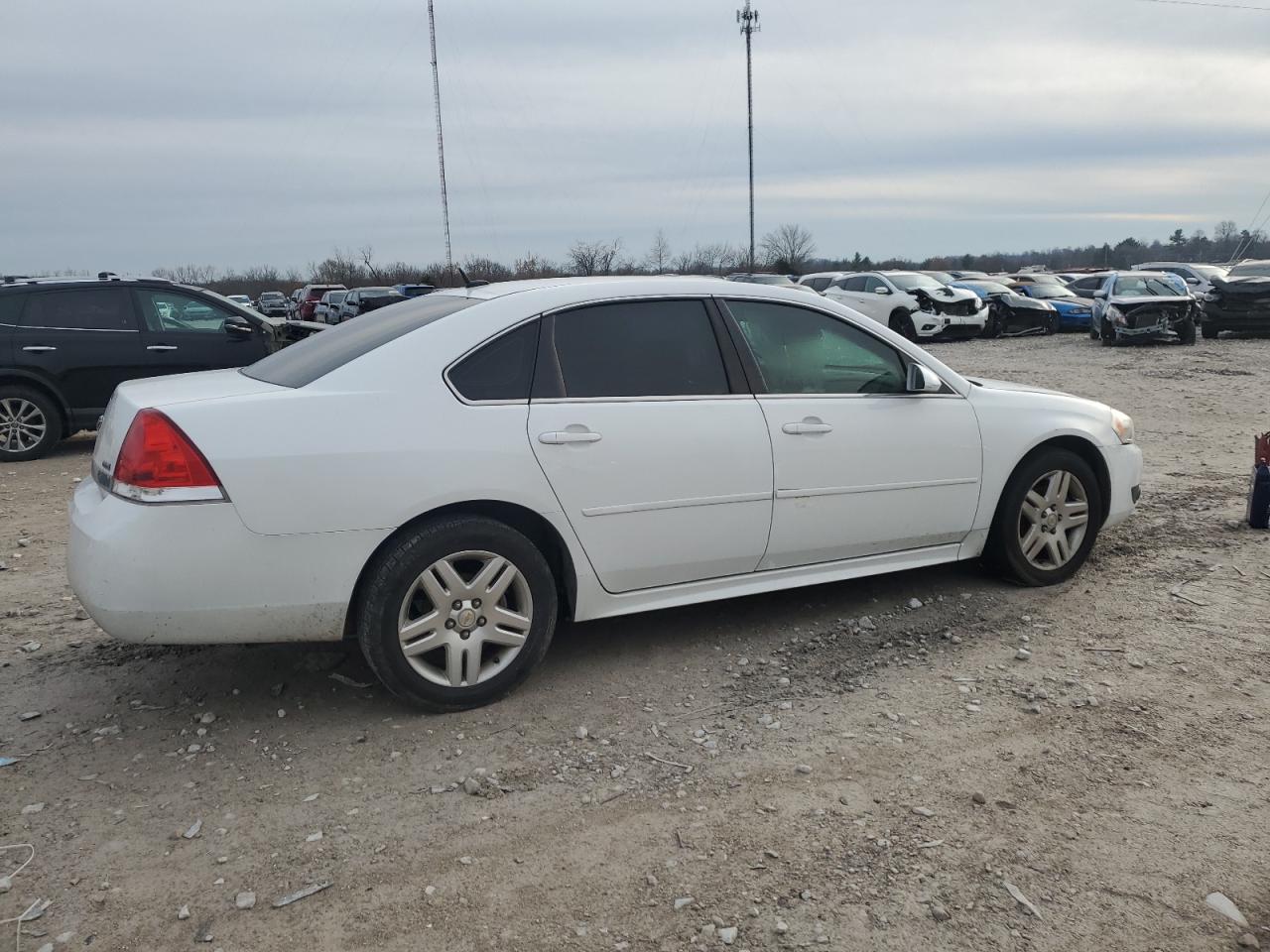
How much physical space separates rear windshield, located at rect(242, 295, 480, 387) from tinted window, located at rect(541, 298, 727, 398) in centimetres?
44

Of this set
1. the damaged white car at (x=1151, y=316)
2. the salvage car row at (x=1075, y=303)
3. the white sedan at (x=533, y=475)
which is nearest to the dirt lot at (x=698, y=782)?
the white sedan at (x=533, y=475)

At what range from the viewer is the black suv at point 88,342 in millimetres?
9875

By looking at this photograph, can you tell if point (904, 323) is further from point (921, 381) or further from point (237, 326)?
point (921, 381)

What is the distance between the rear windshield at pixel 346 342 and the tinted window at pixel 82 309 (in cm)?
667

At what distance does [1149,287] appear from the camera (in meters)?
21.4

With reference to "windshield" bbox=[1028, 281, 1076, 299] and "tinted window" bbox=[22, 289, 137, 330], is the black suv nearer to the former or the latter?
"tinted window" bbox=[22, 289, 137, 330]

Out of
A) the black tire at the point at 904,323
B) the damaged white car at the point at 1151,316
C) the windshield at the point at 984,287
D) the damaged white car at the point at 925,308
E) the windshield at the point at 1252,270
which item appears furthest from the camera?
the windshield at the point at 984,287

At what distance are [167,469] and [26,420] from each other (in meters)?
7.71

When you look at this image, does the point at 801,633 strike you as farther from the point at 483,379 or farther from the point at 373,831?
the point at 373,831

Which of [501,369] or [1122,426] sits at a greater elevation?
[501,369]

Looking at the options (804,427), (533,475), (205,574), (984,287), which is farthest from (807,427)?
(984,287)

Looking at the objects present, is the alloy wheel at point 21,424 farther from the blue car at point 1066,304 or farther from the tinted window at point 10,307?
the blue car at point 1066,304

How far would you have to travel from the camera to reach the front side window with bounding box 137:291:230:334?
10.4 meters

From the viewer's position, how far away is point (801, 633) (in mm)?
4723
